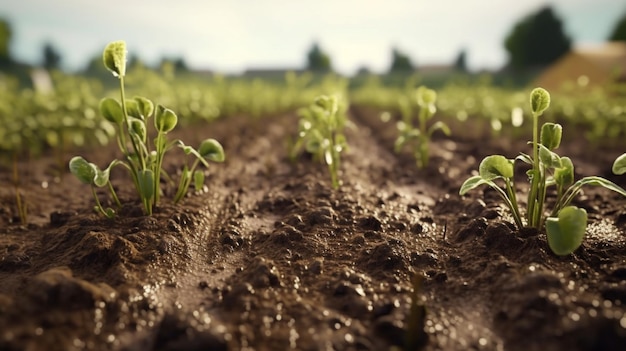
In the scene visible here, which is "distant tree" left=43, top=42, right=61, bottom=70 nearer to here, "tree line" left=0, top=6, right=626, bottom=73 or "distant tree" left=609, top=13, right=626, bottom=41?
"tree line" left=0, top=6, right=626, bottom=73

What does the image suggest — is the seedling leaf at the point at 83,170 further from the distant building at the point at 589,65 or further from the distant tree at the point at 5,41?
the distant tree at the point at 5,41

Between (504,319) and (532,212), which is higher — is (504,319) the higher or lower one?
the lower one

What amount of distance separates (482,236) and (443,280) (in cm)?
45

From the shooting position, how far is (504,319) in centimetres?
149

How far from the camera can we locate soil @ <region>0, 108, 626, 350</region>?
4.56 ft

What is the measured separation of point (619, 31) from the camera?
1037 inches

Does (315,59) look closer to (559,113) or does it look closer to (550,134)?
(559,113)

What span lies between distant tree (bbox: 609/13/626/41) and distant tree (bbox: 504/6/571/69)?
10.0 ft

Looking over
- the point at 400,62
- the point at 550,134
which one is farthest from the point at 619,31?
the point at 550,134

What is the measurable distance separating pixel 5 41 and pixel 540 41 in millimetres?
38213

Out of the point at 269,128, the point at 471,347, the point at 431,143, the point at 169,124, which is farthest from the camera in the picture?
the point at 269,128

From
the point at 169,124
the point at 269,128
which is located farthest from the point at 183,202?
the point at 269,128

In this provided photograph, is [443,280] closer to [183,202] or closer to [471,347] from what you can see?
[471,347]

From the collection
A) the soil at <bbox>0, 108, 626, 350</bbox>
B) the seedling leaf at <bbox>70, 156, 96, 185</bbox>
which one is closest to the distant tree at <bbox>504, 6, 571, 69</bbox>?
the soil at <bbox>0, 108, 626, 350</bbox>
